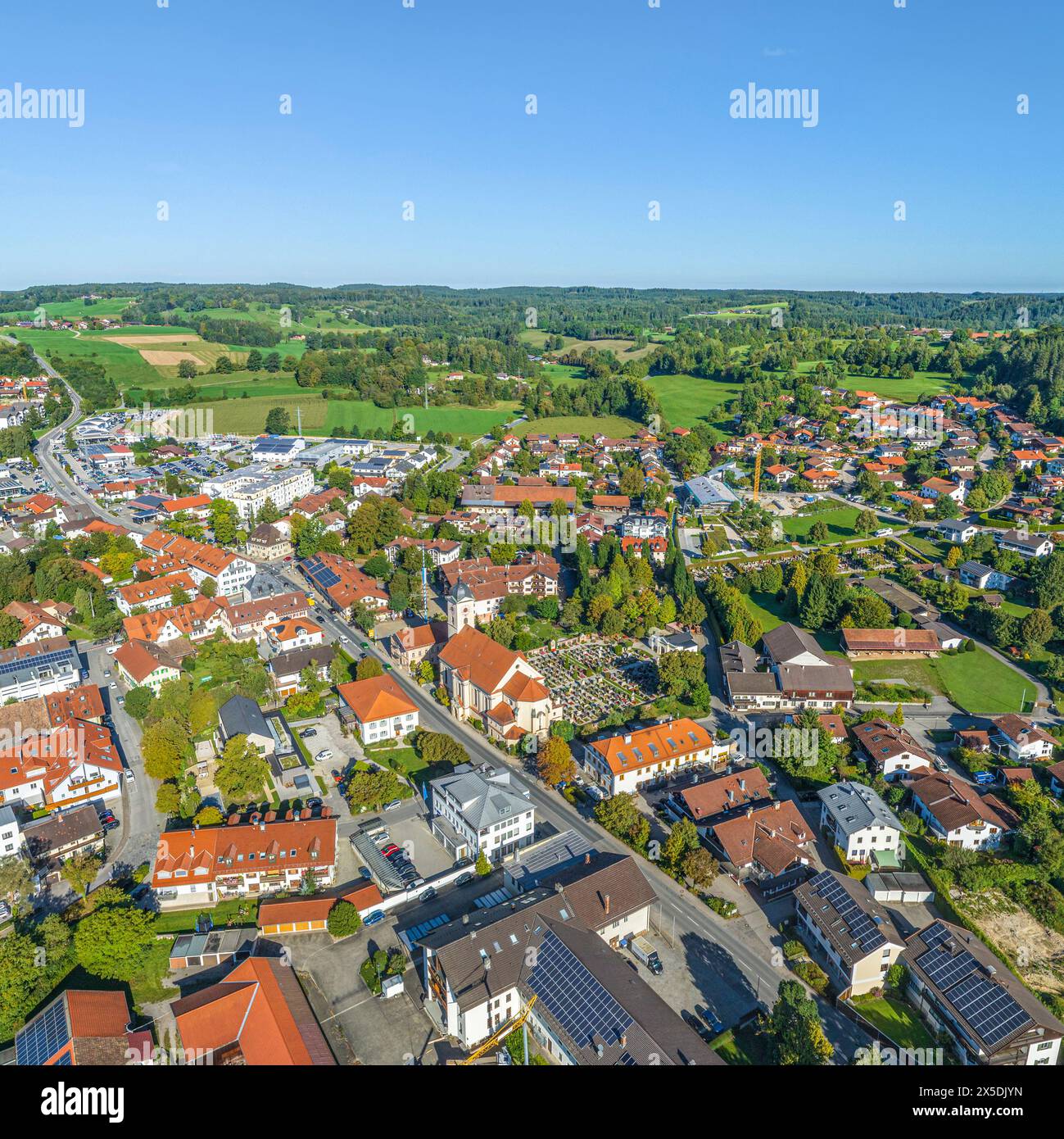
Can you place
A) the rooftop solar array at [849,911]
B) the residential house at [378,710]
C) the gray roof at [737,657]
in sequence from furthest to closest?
1. the gray roof at [737,657]
2. the residential house at [378,710]
3. the rooftop solar array at [849,911]

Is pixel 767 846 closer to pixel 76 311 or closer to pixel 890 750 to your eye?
pixel 890 750

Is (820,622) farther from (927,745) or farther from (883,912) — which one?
(883,912)

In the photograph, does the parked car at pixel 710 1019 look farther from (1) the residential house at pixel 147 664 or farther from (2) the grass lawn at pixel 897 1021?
(1) the residential house at pixel 147 664

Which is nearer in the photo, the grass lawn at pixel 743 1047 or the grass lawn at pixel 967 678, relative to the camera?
the grass lawn at pixel 743 1047

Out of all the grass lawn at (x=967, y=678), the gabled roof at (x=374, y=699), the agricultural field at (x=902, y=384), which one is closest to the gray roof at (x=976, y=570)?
the grass lawn at (x=967, y=678)

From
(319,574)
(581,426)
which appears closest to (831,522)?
(581,426)

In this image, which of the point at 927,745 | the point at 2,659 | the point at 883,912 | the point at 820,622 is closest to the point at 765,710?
the point at 927,745
